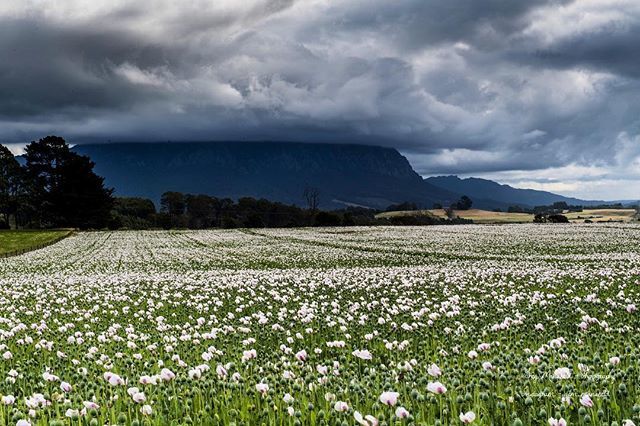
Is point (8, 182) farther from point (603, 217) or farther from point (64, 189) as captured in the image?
point (603, 217)

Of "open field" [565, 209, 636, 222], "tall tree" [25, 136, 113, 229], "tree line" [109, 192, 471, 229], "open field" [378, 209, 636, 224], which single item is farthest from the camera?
"open field" [378, 209, 636, 224]

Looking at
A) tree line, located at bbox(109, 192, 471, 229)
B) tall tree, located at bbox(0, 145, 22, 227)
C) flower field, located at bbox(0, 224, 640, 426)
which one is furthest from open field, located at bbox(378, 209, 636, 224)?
flower field, located at bbox(0, 224, 640, 426)

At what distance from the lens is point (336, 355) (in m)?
10.8

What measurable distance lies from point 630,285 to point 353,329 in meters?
11.3

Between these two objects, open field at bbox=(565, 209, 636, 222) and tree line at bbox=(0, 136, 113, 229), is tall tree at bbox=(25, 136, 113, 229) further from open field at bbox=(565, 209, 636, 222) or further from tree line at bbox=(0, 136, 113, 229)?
open field at bbox=(565, 209, 636, 222)

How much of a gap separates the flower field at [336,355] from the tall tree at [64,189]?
107 meters

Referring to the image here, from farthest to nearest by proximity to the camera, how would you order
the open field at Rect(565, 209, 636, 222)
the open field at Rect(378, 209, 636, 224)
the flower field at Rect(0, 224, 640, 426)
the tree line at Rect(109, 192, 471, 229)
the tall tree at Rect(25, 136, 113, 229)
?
the open field at Rect(378, 209, 636, 224) → the open field at Rect(565, 209, 636, 222) → the tree line at Rect(109, 192, 471, 229) → the tall tree at Rect(25, 136, 113, 229) → the flower field at Rect(0, 224, 640, 426)

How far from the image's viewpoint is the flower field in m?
6.18

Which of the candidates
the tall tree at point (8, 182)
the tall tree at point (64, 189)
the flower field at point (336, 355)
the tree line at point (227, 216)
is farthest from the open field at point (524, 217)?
the flower field at point (336, 355)

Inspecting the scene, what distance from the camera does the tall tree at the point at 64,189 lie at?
401 ft

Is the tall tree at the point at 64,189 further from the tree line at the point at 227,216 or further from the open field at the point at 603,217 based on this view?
the open field at the point at 603,217

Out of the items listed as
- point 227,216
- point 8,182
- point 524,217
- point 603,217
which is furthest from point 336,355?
point 603,217

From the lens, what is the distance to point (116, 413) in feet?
22.2

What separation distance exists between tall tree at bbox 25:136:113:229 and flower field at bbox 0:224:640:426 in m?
107
